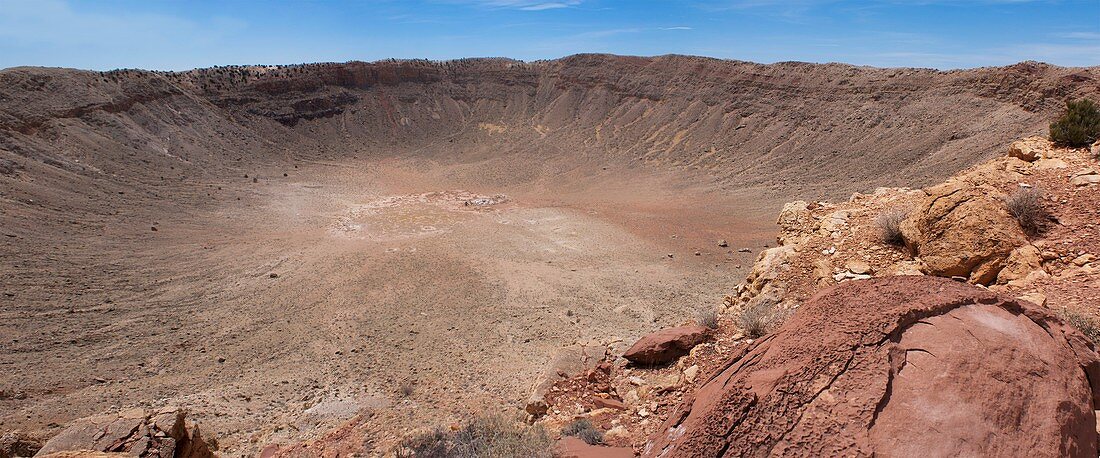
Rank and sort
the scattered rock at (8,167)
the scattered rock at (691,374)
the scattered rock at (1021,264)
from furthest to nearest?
the scattered rock at (8,167) < the scattered rock at (691,374) < the scattered rock at (1021,264)

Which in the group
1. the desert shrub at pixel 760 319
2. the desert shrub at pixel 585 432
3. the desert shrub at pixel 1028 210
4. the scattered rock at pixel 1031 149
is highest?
the scattered rock at pixel 1031 149

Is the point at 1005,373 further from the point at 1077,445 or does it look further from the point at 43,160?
the point at 43,160

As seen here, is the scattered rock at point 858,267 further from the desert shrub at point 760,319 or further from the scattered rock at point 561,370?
the scattered rock at point 561,370

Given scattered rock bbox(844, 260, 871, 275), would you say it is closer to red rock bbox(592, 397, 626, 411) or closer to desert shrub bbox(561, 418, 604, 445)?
red rock bbox(592, 397, 626, 411)

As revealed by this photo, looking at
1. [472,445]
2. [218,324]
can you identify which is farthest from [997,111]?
[218,324]

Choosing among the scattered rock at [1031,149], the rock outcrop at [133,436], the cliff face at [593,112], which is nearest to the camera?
the rock outcrop at [133,436]

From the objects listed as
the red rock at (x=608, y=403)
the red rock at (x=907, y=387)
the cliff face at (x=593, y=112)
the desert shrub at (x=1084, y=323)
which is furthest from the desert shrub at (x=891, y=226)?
the cliff face at (x=593, y=112)
